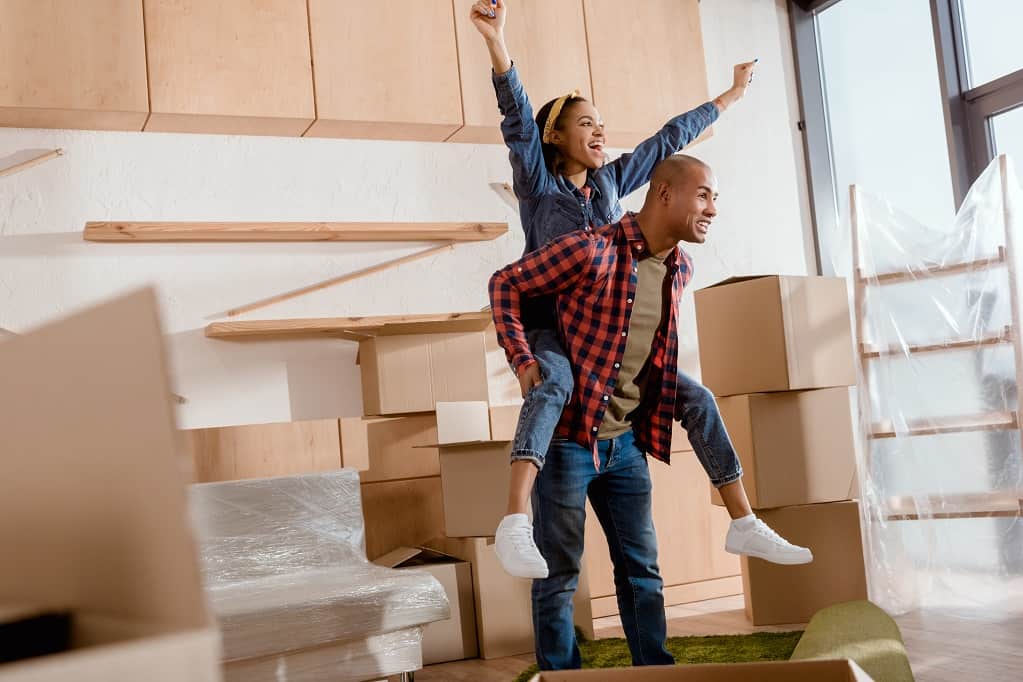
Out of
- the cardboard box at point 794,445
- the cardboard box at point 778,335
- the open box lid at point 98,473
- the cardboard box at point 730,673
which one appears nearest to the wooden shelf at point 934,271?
the cardboard box at point 778,335

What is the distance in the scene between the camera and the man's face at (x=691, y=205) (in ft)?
6.57

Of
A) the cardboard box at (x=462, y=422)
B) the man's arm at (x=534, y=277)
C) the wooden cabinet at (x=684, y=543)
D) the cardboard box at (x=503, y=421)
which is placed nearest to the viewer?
the man's arm at (x=534, y=277)

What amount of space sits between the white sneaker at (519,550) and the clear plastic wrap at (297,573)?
0.64 m

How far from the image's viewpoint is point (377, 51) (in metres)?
3.33

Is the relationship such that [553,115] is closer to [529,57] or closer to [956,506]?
[529,57]

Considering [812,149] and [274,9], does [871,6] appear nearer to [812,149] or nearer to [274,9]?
[812,149]

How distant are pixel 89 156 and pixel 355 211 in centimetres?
86

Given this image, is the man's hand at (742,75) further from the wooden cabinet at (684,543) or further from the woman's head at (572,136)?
the wooden cabinet at (684,543)

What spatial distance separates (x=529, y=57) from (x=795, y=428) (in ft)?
5.24

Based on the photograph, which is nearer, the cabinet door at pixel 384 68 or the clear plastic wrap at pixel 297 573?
the clear plastic wrap at pixel 297 573

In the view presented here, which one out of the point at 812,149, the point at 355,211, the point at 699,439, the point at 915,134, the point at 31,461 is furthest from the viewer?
the point at 812,149

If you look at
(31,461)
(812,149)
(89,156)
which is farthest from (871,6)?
(31,461)

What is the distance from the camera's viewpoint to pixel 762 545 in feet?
6.50

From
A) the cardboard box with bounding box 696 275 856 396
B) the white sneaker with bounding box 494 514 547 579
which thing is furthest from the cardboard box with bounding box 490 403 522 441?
the white sneaker with bounding box 494 514 547 579
